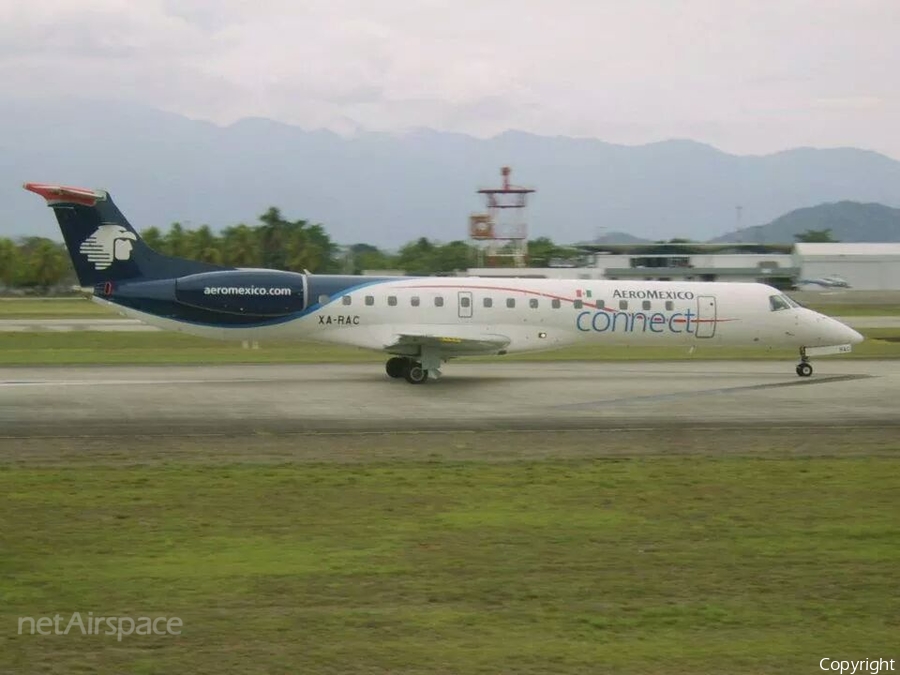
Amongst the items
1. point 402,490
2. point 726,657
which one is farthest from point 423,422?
Answer: point 726,657

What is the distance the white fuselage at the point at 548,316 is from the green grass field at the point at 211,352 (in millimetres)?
2494

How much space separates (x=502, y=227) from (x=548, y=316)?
61.7 meters

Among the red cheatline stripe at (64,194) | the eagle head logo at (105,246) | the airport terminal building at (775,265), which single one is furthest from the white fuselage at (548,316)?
the airport terminal building at (775,265)

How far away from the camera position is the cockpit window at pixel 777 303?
96.9 feet

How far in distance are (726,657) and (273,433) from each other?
11.9 metres

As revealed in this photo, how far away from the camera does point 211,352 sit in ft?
122

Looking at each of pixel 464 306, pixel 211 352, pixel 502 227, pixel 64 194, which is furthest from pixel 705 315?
pixel 502 227

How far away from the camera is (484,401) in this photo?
78.6 feet

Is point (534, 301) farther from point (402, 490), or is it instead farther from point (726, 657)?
point (726, 657)

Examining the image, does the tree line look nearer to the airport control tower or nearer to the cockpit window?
the airport control tower

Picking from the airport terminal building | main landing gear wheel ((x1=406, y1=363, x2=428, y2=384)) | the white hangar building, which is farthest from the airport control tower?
main landing gear wheel ((x1=406, y1=363, x2=428, y2=384))

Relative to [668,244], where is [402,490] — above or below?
below

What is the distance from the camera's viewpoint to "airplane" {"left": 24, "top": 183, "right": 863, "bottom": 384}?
26516 millimetres

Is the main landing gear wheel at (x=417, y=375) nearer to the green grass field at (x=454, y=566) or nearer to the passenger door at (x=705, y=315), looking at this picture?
the passenger door at (x=705, y=315)
